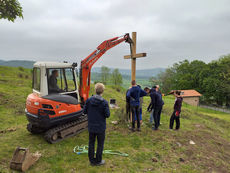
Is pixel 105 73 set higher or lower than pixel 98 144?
higher

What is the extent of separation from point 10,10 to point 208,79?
4498cm

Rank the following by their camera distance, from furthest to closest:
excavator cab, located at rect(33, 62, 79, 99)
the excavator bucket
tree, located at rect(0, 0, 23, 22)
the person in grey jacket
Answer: tree, located at rect(0, 0, 23, 22), the person in grey jacket, excavator cab, located at rect(33, 62, 79, 99), the excavator bucket

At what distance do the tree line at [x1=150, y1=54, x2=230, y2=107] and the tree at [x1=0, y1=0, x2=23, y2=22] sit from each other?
43.2 m

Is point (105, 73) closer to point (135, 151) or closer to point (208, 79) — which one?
point (208, 79)

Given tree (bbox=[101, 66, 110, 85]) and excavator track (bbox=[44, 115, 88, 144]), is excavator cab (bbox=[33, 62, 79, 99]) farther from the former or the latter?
tree (bbox=[101, 66, 110, 85])

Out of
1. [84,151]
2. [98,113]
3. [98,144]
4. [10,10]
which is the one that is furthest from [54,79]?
[10,10]

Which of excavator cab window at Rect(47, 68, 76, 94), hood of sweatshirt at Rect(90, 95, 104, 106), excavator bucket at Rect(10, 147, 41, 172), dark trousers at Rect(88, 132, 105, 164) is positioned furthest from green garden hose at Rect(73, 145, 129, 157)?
excavator cab window at Rect(47, 68, 76, 94)

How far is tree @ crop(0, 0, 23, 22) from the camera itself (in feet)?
27.2

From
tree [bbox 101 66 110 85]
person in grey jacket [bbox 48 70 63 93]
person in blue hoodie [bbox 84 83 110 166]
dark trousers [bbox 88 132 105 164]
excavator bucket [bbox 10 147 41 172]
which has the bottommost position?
excavator bucket [bbox 10 147 41 172]

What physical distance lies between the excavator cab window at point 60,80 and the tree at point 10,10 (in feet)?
21.1

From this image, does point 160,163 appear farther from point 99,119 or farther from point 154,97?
point 154,97

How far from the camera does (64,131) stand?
5.21 meters

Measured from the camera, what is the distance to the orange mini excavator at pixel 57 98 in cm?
472

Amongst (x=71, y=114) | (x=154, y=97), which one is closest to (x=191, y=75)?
(x=154, y=97)
